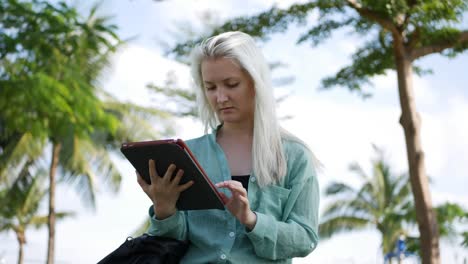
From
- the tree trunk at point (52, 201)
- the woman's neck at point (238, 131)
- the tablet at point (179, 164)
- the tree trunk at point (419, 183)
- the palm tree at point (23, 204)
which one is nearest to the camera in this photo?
the tablet at point (179, 164)

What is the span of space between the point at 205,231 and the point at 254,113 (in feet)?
1.24

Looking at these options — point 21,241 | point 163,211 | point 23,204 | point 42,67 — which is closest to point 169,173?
point 163,211

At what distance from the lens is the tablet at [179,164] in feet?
6.22

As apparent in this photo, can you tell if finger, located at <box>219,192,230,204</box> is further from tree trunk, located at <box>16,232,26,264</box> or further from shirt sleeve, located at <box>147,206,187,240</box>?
tree trunk, located at <box>16,232,26,264</box>

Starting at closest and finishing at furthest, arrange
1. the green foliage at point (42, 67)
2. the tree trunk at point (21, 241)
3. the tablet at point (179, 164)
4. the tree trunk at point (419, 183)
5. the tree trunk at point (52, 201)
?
the tablet at point (179, 164) < the green foliage at point (42, 67) < the tree trunk at point (419, 183) < the tree trunk at point (52, 201) < the tree trunk at point (21, 241)

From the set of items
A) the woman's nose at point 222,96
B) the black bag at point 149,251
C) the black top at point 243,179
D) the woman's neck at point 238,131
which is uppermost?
the woman's nose at point 222,96

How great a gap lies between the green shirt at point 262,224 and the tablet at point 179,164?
0.08 metres

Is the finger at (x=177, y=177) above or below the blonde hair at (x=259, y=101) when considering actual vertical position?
below

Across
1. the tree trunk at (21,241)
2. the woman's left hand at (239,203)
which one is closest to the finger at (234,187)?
the woman's left hand at (239,203)

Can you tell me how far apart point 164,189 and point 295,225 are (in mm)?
377

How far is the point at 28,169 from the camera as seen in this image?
23.7 metres

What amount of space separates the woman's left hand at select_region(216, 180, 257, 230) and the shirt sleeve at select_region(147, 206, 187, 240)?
0.61 ft

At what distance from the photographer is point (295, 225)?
2.06m

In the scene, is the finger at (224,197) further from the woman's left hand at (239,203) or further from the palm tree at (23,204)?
the palm tree at (23,204)
